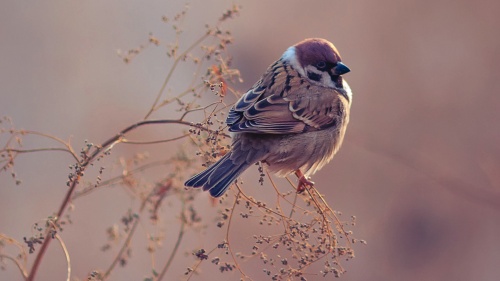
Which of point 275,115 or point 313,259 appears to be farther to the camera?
point 275,115

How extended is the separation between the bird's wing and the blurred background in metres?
2.11

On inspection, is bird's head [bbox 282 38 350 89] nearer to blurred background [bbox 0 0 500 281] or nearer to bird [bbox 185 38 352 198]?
bird [bbox 185 38 352 198]

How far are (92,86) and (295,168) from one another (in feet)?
12.6

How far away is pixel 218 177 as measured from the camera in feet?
9.93

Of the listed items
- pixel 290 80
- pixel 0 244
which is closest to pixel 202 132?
pixel 0 244

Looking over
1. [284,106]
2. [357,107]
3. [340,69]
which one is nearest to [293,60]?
[340,69]

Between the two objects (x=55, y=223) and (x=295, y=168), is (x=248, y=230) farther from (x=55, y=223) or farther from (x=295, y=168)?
(x=55, y=223)

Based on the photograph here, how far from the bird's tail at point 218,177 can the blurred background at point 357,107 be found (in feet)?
8.92

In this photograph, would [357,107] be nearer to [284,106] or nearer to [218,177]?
[284,106]

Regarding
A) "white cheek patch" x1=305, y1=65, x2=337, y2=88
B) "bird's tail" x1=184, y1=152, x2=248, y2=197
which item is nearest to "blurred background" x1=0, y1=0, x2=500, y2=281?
"white cheek patch" x1=305, y1=65, x2=337, y2=88

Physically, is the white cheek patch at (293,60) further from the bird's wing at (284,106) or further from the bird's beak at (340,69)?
the bird's beak at (340,69)

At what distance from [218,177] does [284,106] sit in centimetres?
75

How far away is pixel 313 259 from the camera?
101 inches

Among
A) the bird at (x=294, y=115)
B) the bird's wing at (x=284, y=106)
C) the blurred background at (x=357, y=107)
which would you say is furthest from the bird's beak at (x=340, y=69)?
the blurred background at (x=357, y=107)
